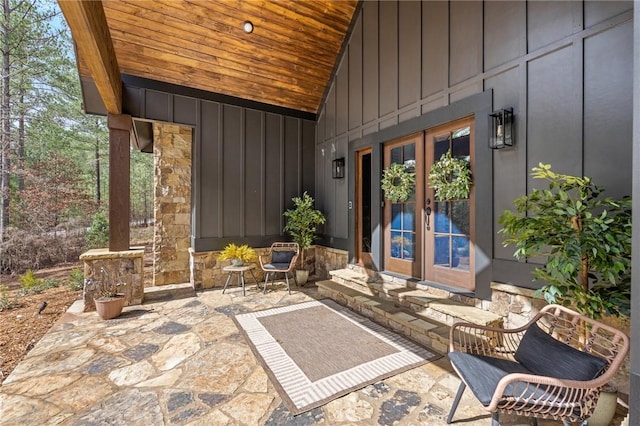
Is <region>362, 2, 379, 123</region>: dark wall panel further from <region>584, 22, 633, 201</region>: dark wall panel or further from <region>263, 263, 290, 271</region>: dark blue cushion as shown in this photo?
<region>263, 263, 290, 271</region>: dark blue cushion

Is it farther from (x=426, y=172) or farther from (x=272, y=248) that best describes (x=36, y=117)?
(x=426, y=172)

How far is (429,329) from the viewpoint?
9.39ft

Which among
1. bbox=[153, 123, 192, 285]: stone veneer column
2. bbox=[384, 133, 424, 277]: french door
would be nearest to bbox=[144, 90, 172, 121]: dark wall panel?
bbox=[153, 123, 192, 285]: stone veneer column

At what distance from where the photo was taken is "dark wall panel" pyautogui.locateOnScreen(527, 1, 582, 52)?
2361 millimetres

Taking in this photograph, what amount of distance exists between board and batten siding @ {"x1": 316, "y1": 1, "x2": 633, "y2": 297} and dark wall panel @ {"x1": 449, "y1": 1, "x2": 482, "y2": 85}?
0.01 meters

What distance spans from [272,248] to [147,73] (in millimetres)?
3696

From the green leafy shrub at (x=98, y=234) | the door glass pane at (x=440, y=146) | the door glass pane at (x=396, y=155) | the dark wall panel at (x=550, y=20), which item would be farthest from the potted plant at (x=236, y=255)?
the dark wall panel at (x=550, y=20)

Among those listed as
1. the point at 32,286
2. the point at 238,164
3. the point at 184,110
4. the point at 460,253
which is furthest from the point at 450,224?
the point at 32,286

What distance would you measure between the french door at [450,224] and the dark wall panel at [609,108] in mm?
1066

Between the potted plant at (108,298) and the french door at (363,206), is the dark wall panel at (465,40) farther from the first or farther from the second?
the potted plant at (108,298)

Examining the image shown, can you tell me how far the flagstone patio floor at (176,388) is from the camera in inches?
73.1

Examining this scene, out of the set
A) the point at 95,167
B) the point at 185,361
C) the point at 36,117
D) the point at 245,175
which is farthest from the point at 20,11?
the point at 185,361

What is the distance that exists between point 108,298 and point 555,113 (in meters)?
5.49

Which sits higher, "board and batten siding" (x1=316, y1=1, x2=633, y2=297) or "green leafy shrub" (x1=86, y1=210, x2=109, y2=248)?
"board and batten siding" (x1=316, y1=1, x2=633, y2=297)
